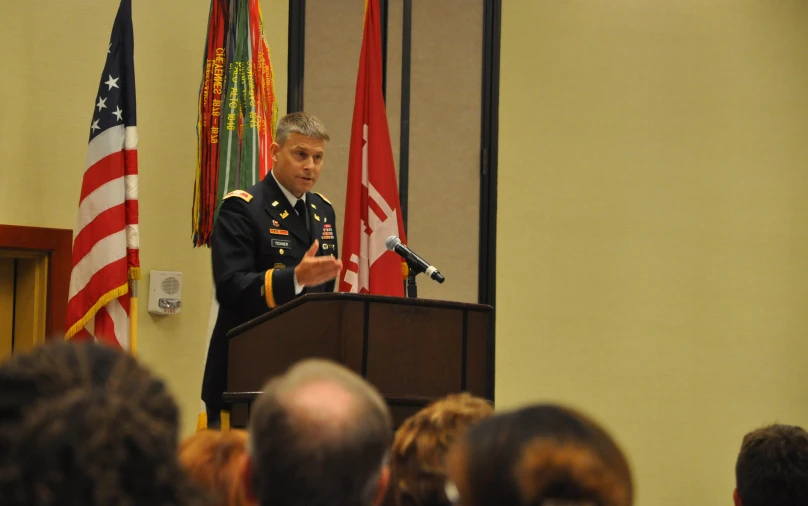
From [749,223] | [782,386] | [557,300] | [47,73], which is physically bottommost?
[782,386]

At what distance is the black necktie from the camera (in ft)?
12.1

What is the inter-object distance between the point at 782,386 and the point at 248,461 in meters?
5.67

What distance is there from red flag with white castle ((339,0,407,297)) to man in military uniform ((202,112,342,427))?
0.96 meters

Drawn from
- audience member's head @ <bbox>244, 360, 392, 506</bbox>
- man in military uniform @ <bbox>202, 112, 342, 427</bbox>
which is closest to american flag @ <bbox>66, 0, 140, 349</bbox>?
man in military uniform @ <bbox>202, 112, 342, 427</bbox>

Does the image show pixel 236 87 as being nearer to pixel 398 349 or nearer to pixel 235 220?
pixel 235 220

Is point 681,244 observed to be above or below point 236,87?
below

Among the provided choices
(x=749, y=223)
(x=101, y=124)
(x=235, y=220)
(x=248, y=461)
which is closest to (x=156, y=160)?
(x=101, y=124)

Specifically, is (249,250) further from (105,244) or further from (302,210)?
(105,244)

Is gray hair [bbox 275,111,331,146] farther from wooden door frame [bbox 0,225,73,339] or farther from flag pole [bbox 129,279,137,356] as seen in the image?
wooden door frame [bbox 0,225,73,339]

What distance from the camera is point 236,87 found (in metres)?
4.57

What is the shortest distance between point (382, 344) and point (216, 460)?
143 centimetres

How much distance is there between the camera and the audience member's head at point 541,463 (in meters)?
1.11

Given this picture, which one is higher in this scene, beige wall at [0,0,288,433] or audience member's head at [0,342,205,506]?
beige wall at [0,0,288,433]

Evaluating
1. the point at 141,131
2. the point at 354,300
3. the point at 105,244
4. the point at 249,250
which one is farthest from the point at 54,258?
the point at 354,300
